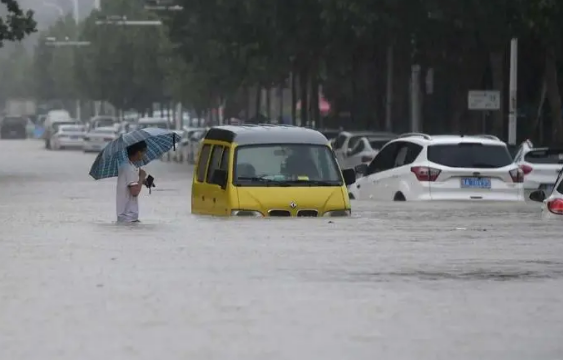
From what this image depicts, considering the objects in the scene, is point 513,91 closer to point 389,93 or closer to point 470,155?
point 389,93

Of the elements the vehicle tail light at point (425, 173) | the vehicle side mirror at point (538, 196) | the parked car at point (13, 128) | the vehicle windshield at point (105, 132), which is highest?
the vehicle side mirror at point (538, 196)

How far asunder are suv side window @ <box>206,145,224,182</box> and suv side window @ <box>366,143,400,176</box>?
16.1 ft

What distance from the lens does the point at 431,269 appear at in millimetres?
17281

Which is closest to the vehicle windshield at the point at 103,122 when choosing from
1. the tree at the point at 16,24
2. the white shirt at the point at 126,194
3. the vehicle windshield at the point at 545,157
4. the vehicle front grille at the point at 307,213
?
the tree at the point at 16,24

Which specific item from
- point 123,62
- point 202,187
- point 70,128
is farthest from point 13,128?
point 202,187

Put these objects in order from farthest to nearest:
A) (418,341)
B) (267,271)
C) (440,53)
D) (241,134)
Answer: (440,53) < (241,134) < (267,271) < (418,341)

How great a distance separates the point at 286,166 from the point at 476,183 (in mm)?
4924

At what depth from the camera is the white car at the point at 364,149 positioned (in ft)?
145

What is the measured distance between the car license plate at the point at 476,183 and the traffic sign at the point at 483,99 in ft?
65.6

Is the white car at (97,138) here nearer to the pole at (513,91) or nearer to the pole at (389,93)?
the pole at (389,93)

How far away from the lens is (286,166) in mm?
25047

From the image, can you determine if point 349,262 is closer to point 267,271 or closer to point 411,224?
point 267,271

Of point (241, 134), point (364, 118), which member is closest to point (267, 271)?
point (241, 134)

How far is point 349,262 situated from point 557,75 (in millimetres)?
36493
